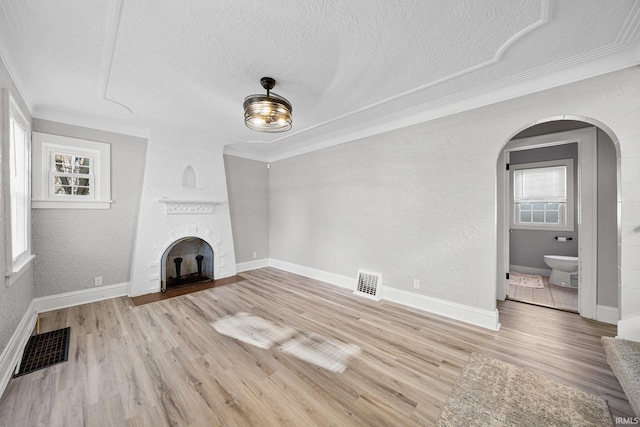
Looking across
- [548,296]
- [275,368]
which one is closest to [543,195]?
[548,296]

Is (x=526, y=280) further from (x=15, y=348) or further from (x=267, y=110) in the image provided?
(x=15, y=348)

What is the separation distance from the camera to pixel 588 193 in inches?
110

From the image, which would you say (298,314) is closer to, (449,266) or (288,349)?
(288,349)

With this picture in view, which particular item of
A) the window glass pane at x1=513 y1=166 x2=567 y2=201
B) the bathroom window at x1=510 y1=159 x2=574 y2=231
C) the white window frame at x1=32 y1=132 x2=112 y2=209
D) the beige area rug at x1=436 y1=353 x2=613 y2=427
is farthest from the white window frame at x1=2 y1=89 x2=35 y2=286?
the window glass pane at x1=513 y1=166 x2=567 y2=201

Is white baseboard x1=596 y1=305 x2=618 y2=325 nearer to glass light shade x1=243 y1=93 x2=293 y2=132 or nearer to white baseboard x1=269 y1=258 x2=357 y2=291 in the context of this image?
white baseboard x1=269 y1=258 x2=357 y2=291

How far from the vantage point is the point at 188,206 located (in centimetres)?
423

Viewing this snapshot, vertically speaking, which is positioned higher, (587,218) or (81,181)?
(81,181)

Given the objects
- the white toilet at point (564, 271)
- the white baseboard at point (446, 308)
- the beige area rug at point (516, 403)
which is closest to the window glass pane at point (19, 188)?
the beige area rug at point (516, 403)

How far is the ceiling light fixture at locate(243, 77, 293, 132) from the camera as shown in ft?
7.55

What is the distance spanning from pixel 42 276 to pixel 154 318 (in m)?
1.72

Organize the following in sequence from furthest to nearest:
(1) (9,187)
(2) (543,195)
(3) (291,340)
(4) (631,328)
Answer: (2) (543,195) < (3) (291,340) < (1) (9,187) < (4) (631,328)

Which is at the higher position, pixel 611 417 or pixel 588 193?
pixel 588 193

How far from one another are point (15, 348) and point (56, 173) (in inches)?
89.7

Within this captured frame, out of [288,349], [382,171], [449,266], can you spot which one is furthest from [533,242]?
[288,349]
